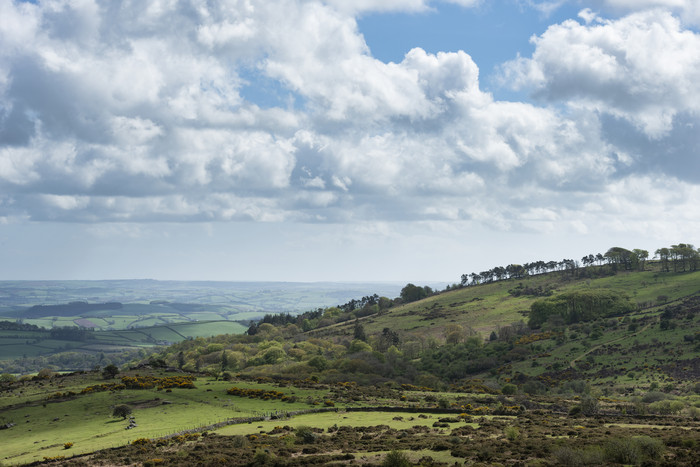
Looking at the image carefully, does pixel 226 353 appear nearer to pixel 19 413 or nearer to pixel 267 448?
pixel 19 413

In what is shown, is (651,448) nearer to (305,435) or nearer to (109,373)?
(305,435)

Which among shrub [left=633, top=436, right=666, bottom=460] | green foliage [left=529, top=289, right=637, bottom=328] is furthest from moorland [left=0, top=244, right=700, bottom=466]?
green foliage [left=529, top=289, right=637, bottom=328]

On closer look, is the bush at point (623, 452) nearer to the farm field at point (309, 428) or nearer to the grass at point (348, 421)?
the farm field at point (309, 428)

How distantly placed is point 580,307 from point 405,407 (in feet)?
438

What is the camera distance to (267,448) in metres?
47.7

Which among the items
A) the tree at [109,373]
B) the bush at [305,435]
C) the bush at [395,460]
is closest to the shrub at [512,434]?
the bush at [395,460]

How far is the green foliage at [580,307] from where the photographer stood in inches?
7008

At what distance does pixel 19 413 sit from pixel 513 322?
163 metres

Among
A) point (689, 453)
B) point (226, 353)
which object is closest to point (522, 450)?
point (689, 453)

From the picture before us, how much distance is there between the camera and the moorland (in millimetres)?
44469

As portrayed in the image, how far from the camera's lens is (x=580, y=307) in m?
182

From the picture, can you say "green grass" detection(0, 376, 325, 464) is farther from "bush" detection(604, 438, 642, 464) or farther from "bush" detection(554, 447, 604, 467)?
"bush" detection(604, 438, 642, 464)

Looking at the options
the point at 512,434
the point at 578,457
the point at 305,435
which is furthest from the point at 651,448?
→ the point at 305,435

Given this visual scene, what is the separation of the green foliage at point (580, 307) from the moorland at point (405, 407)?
463 inches
